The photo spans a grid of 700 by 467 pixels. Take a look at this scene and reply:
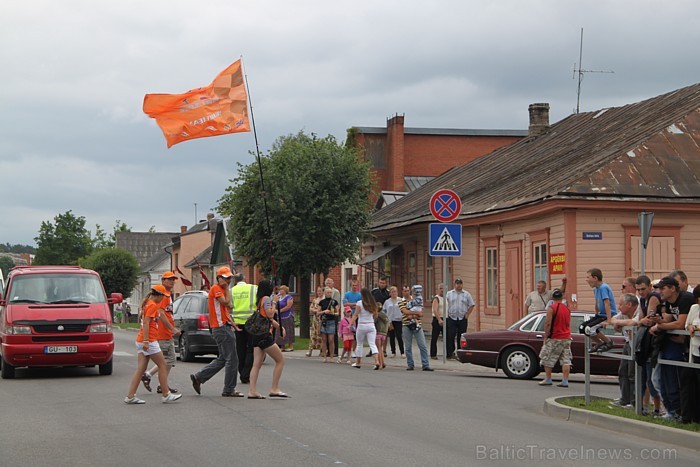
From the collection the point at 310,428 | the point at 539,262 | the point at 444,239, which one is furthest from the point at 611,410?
Answer: the point at 539,262

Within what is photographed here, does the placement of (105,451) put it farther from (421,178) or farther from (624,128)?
(421,178)

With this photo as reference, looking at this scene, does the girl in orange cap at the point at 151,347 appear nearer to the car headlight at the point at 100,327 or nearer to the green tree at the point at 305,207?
the car headlight at the point at 100,327

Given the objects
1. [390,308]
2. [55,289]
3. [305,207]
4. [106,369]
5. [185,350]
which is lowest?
[106,369]

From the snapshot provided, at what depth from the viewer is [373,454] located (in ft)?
31.3

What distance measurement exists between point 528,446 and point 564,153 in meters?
19.7

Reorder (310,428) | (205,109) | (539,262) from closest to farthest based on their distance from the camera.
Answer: (310,428), (205,109), (539,262)

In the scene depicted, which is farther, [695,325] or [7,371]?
[7,371]

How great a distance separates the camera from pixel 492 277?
29.0 metres

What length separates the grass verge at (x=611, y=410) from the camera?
11047 millimetres

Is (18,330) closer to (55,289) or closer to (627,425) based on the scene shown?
(55,289)

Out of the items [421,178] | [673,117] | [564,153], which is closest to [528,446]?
[673,117]

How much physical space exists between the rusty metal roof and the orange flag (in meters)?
7.31

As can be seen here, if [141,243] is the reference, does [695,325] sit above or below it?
below

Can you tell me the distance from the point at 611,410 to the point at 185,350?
11.9 metres
